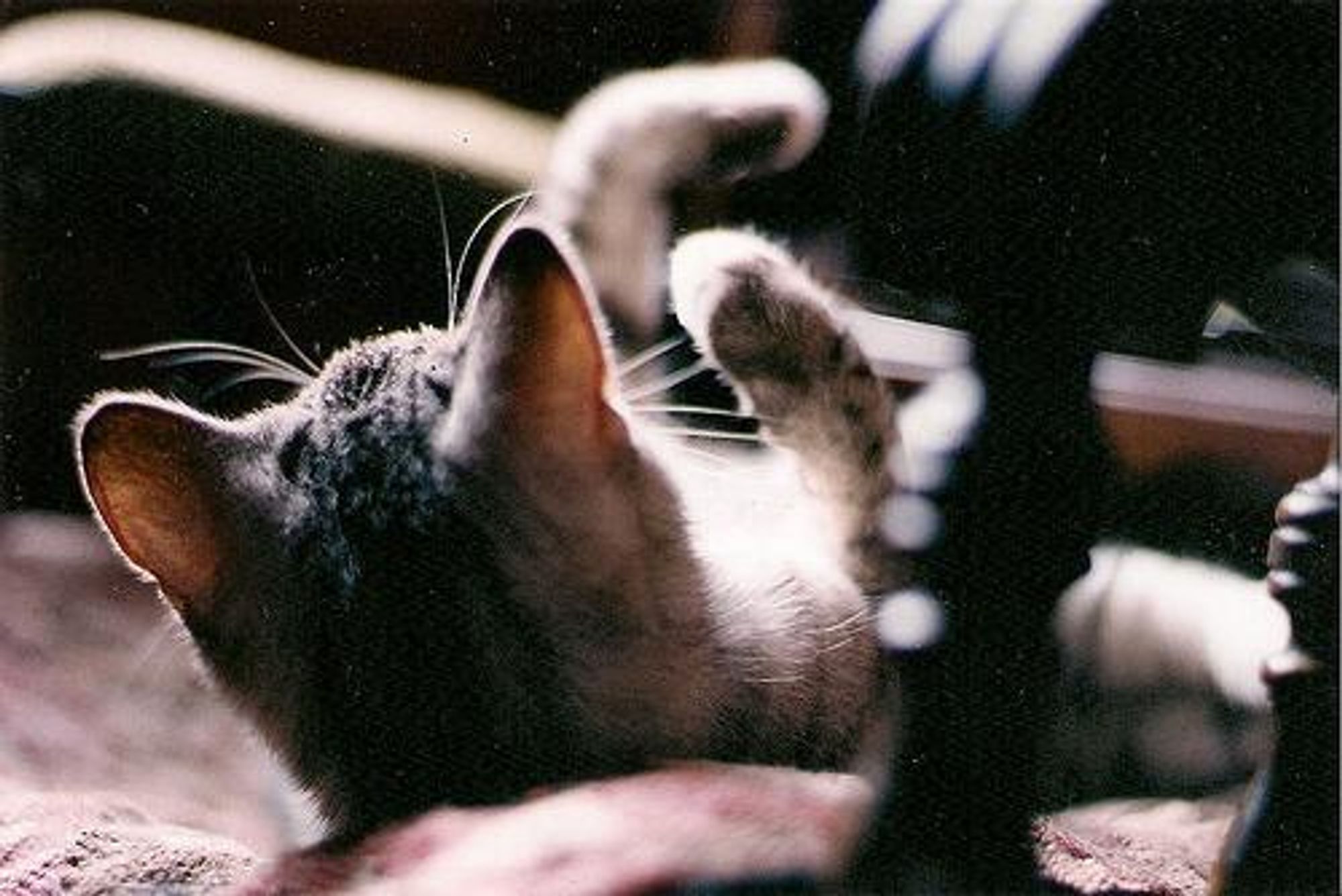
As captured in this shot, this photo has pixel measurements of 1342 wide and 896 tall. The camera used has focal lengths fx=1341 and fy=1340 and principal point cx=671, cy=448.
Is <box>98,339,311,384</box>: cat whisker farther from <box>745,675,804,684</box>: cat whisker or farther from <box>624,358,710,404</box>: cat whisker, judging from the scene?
<box>745,675,804,684</box>: cat whisker

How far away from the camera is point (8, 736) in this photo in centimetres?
91

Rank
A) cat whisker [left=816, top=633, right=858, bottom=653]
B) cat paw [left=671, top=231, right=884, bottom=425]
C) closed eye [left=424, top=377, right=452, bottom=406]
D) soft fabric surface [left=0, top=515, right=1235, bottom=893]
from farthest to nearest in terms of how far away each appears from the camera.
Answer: cat paw [left=671, top=231, right=884, bottom=425]
cat whisker [left=816, top=633, right=858, bottom=653]
closed eye [left=424, top=377, right=452, bottom=406]
soft fabric surface [left=0, top=515, right=1235, bottom=893]

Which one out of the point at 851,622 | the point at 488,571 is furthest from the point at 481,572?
the point at 851,622

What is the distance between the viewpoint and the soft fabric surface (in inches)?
17.4

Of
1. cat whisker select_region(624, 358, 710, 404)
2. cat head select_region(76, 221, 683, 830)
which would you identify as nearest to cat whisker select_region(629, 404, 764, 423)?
cat whisker select_region(624, 358, 710, 404)

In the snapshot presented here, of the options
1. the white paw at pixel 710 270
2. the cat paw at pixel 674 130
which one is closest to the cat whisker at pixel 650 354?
the white paw at pixel 710 270

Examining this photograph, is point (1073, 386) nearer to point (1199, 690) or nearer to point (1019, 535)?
point (1019, 535)

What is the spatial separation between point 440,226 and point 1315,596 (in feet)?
1.64

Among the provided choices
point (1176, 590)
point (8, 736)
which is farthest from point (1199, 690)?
point (8, 736)

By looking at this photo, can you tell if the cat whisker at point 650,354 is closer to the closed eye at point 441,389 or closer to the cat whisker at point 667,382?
the cat whisker at point 667,382

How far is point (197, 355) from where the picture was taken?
814 millimetres

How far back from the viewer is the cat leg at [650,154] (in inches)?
32.7

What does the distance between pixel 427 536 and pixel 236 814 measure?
38 centimetres

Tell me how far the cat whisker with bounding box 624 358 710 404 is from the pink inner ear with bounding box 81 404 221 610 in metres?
0.20
